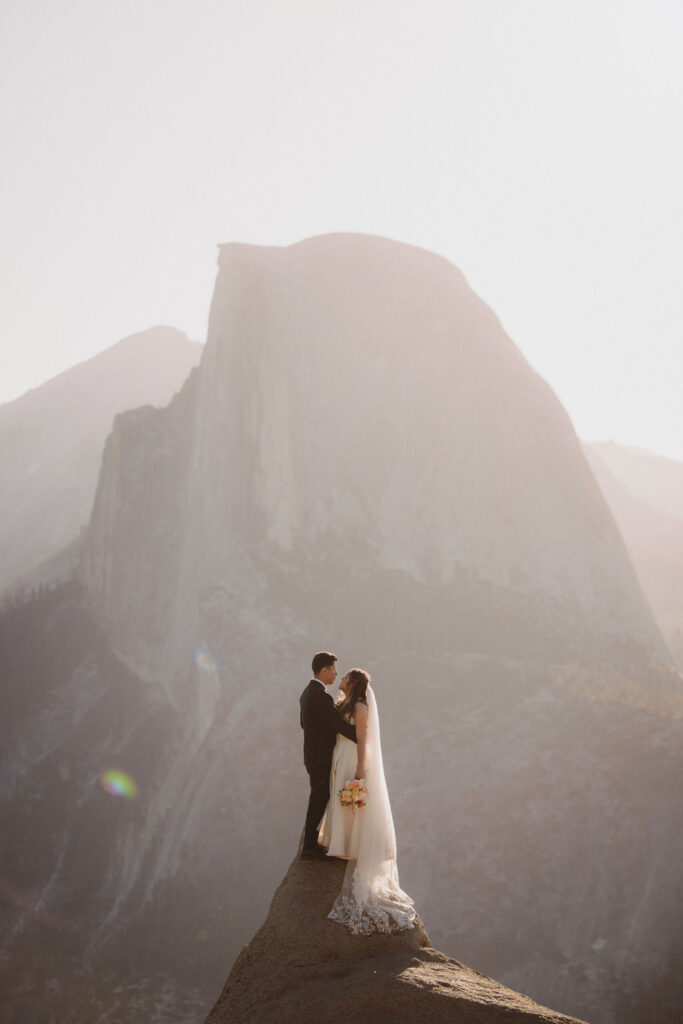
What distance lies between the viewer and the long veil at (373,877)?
555cm

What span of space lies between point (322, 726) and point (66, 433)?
106 metres

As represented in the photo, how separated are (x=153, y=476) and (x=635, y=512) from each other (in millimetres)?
57703

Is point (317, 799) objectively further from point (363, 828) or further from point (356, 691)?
point (356, 691)

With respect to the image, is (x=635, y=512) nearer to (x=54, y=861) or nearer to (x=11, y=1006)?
(x=54, y=861)

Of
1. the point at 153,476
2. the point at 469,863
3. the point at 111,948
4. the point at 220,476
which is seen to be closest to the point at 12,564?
the point at 153,476

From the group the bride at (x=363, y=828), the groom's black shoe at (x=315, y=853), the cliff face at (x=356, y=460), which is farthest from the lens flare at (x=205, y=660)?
the bride at (x=363, y=828)

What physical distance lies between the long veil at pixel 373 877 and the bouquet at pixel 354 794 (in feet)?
0.29

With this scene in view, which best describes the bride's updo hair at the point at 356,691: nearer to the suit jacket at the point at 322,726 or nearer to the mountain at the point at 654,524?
the suit jacket at the point at 322,726

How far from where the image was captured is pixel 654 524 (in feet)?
262

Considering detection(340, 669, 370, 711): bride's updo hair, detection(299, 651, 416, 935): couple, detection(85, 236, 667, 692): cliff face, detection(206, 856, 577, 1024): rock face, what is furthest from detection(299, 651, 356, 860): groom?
detection(85, 236, 667, 692): cliff face

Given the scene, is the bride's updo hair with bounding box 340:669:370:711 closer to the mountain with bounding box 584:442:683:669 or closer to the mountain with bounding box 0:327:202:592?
the mountain with bounding box 584:442:683:669

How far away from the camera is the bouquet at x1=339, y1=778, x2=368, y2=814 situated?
5.90 metres

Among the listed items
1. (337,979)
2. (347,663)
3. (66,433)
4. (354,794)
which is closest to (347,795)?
(354,794)

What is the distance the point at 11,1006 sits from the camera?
795 inches
